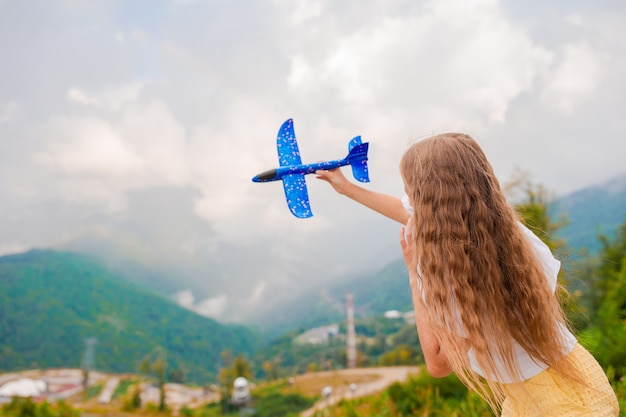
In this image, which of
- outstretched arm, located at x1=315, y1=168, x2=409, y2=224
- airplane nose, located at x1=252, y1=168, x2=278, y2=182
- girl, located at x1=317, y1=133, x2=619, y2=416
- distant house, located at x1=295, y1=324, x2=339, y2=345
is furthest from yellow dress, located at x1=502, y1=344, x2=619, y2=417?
distant house, located at x1=295, y1=324, x2=339, y2=345

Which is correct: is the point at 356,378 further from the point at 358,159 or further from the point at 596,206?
the point at 596,206

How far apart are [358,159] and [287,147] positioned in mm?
415

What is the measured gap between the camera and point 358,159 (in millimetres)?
2521

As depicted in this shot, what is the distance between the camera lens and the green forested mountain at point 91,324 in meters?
56.2

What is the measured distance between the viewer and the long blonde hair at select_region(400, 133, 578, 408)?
1362 millimetres

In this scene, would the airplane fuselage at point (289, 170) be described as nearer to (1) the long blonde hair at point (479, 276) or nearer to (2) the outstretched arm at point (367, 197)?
(2) the outstretched arm at point (367, 197)

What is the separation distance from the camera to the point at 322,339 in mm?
53406

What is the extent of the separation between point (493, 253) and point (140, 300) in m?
77.3

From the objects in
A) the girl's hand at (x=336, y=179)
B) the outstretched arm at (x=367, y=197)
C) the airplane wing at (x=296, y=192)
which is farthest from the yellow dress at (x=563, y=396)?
the airplane wing at (x=296, y=192)

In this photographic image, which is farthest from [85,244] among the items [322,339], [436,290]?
[436,290]

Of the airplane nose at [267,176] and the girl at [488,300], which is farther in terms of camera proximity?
the airplane nose at [267,176]

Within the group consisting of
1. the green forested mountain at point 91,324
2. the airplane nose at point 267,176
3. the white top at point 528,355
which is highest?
the green forested mountain at point 91,324

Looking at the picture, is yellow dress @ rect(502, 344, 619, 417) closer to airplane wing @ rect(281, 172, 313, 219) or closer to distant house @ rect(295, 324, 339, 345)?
airplane wing @ rect(281, 172, 313, 219)

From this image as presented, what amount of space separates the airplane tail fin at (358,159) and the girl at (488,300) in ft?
3.46
